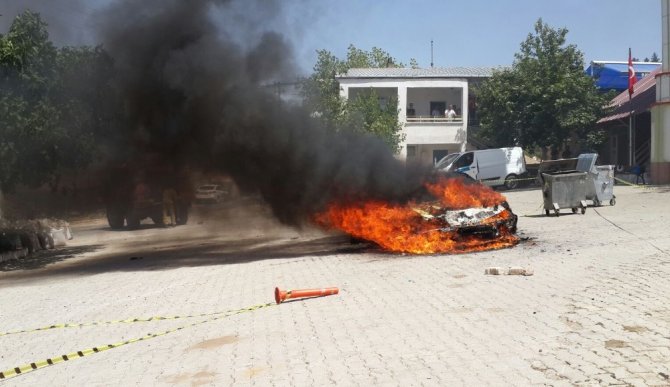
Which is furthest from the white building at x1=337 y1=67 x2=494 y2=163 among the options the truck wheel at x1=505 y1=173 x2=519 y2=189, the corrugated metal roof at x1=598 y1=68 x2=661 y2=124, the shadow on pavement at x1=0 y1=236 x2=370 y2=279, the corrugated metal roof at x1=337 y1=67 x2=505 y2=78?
the shadow on pavement at x1=0 y1=236 x2=370 y2=279

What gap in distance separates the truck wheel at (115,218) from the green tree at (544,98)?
70.4 ft

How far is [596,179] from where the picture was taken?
61.1ft

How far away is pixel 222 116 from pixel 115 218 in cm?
1010

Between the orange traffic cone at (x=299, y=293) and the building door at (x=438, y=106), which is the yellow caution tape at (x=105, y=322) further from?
the building door at (x=438, y=106)

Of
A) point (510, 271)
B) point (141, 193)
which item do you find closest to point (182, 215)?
point (141, 193)

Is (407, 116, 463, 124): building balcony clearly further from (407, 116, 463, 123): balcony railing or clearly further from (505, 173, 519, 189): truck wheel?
(505, 173, 519, 189): truck wheel

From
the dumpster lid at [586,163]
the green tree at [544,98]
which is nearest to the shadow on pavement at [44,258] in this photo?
the dumpster lid at [586,163]

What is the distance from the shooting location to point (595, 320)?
6125mm

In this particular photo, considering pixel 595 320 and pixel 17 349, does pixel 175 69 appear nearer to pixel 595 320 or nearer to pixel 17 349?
pixel 17 349

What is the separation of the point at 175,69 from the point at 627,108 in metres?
27.3

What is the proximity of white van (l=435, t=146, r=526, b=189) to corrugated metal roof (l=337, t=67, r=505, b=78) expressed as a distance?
9849 millimetres

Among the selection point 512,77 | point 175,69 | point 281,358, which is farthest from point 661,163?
point 281,358

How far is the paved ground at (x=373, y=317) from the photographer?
17.1ft

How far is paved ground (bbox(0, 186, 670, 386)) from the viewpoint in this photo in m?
5.20
